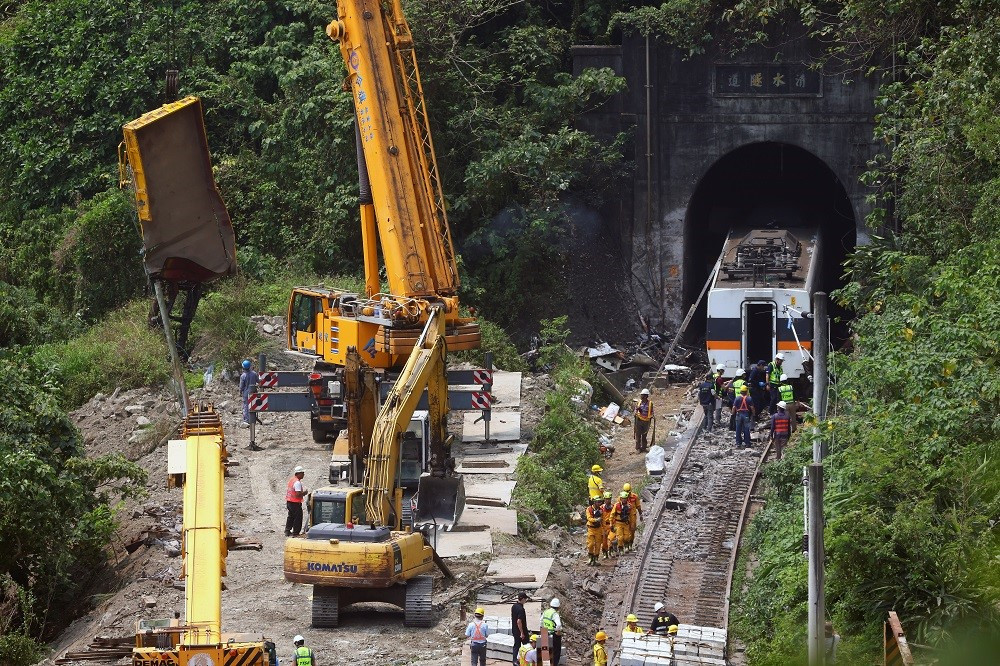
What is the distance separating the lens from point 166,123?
88.1 ft

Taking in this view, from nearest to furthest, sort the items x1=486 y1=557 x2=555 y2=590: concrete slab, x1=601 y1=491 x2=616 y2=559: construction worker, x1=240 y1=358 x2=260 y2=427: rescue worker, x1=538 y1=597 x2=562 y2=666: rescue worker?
x1=538 y1=597 x2=562 y2=666: rescue worker < x1=486 y1=557 x2=555 y2=590: concrete slab < x1=601 y1=491 x2=616 y2=559: construction worker < x1=240 y1=358 x2=260 y2=427: rescue worker

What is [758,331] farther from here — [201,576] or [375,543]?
[201,576]

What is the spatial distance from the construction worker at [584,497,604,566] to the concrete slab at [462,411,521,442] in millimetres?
4725

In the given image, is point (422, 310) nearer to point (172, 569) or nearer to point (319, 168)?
point (172, 569)

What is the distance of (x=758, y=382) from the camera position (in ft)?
91.7

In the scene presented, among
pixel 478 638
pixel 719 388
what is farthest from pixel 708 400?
pixel 478 638

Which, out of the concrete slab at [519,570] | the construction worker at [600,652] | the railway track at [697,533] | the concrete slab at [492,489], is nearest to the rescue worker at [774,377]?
the railway track at [697,533]

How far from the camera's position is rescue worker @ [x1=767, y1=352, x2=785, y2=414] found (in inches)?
1085

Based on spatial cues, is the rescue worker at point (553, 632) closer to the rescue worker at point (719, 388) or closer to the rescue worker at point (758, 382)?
the rescue worker at point (719, 388)

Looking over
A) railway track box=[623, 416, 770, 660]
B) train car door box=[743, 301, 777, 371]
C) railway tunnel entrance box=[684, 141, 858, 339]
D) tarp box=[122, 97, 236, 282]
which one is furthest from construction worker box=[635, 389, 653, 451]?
tarp box=[122, 97, 236, 282]

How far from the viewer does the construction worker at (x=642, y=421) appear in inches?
1098

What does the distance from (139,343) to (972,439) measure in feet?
62.5

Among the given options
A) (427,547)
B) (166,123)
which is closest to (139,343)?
(166,123)

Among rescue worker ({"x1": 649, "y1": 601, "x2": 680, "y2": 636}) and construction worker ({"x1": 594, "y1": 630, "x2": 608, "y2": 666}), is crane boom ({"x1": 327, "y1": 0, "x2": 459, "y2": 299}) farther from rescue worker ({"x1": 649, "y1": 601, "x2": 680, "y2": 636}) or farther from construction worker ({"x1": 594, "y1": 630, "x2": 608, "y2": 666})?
construction worker ({"x1": 594, "y1": 630, "x2": 608, "y2": 666})
